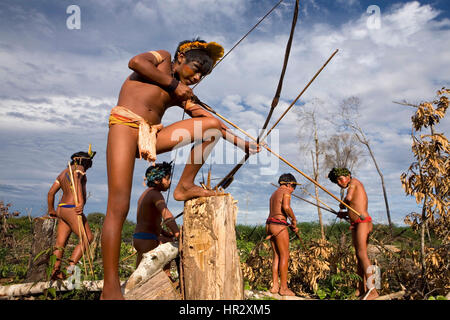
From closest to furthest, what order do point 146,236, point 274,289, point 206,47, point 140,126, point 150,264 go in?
1. point 140,126
2. point 150,264
3. point 206,47
4. point 146,236
5. point 274,289

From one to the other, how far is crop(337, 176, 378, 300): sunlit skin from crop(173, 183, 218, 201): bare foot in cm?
Result: 345

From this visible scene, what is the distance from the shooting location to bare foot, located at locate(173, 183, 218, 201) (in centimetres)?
269

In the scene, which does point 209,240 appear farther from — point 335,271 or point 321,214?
point 321,214

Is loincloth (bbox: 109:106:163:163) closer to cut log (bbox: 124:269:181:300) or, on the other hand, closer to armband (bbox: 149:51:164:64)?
armband (bbox: 149:51:164:64)

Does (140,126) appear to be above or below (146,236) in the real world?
above

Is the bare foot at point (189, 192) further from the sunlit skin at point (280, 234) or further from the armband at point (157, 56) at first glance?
the sunlit skin at point (280, 234)

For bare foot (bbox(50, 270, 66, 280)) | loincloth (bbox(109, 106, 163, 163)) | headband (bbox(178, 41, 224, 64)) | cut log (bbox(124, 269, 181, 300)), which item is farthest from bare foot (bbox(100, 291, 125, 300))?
bare foot (bbox(50, 270, 66, 280))

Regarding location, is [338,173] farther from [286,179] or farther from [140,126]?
[140,126]

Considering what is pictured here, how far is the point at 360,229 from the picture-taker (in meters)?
5.13

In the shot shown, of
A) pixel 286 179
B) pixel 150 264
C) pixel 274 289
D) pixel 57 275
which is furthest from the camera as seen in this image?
pixel 286 179

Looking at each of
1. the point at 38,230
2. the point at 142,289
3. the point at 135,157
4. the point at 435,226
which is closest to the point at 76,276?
the point at 38,230

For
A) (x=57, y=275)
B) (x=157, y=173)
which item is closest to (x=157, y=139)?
(x=157, y=173)

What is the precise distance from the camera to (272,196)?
20.6ft

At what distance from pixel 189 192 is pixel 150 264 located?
740mm
